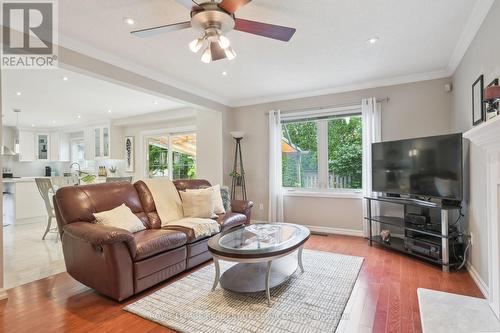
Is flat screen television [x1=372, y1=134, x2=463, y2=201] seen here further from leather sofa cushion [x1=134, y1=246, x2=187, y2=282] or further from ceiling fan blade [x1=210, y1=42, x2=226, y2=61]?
leather sofa cushion [x1=134, y1=246, x2=187, y2=282]

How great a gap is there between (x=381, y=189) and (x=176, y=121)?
4.68 metres

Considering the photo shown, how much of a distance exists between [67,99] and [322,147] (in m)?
4.99

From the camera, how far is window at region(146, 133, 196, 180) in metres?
6.34

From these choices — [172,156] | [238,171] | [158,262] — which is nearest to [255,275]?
[158,262]

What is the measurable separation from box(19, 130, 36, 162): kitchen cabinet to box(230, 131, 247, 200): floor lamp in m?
7.18

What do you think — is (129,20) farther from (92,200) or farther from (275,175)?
(275,175)

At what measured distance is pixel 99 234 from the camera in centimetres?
217

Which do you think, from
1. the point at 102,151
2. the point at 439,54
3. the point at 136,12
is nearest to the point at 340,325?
the point at 136,12

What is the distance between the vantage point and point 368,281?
266cm

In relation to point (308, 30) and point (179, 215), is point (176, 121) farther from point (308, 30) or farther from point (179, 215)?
point (308, 30)

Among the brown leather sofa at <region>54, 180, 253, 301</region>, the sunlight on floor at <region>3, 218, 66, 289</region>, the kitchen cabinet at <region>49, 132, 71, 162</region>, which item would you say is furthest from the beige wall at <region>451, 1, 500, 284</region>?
the kitchen cabinet at <region>49, 132, 71, 162</region>

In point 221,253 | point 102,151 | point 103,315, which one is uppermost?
point 102,151

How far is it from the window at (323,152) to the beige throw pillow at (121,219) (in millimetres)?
2973

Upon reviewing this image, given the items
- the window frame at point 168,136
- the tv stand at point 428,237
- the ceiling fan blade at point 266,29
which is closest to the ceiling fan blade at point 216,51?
the ceiling fan blade at point 266,29
